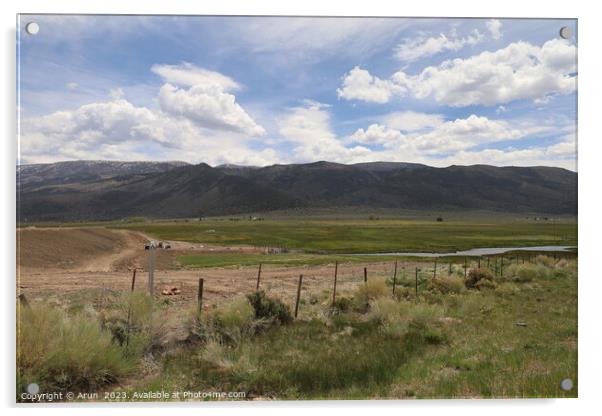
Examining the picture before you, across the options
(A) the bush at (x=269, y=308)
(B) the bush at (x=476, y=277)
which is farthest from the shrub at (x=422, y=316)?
(B) the bush at (x=476, y=277)

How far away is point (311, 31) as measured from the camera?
17.4ft

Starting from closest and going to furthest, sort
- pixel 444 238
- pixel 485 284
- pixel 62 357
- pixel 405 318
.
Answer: pixel 62 357 → pixel 405 318 → pixel 485 284 → pixel 444 238

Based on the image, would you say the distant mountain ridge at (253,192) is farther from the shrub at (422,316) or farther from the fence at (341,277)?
the shrub at (422,316)

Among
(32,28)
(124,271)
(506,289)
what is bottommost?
(124,271)

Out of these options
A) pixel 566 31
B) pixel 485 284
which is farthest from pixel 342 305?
pixel 566 31

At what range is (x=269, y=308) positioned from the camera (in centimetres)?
686

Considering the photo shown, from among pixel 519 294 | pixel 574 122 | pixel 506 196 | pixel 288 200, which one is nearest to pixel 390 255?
pixel 506 196

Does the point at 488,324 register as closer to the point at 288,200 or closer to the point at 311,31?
the point at 311,31

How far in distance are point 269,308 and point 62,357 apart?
3.34m

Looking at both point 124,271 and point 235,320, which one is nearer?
point 235,320

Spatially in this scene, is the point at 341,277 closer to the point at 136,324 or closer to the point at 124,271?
the point at 124,271

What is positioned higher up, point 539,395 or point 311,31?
point 311,31

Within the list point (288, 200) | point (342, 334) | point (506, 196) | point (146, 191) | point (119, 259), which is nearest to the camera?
point (342, 334)

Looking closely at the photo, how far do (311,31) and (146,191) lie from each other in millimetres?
59634
